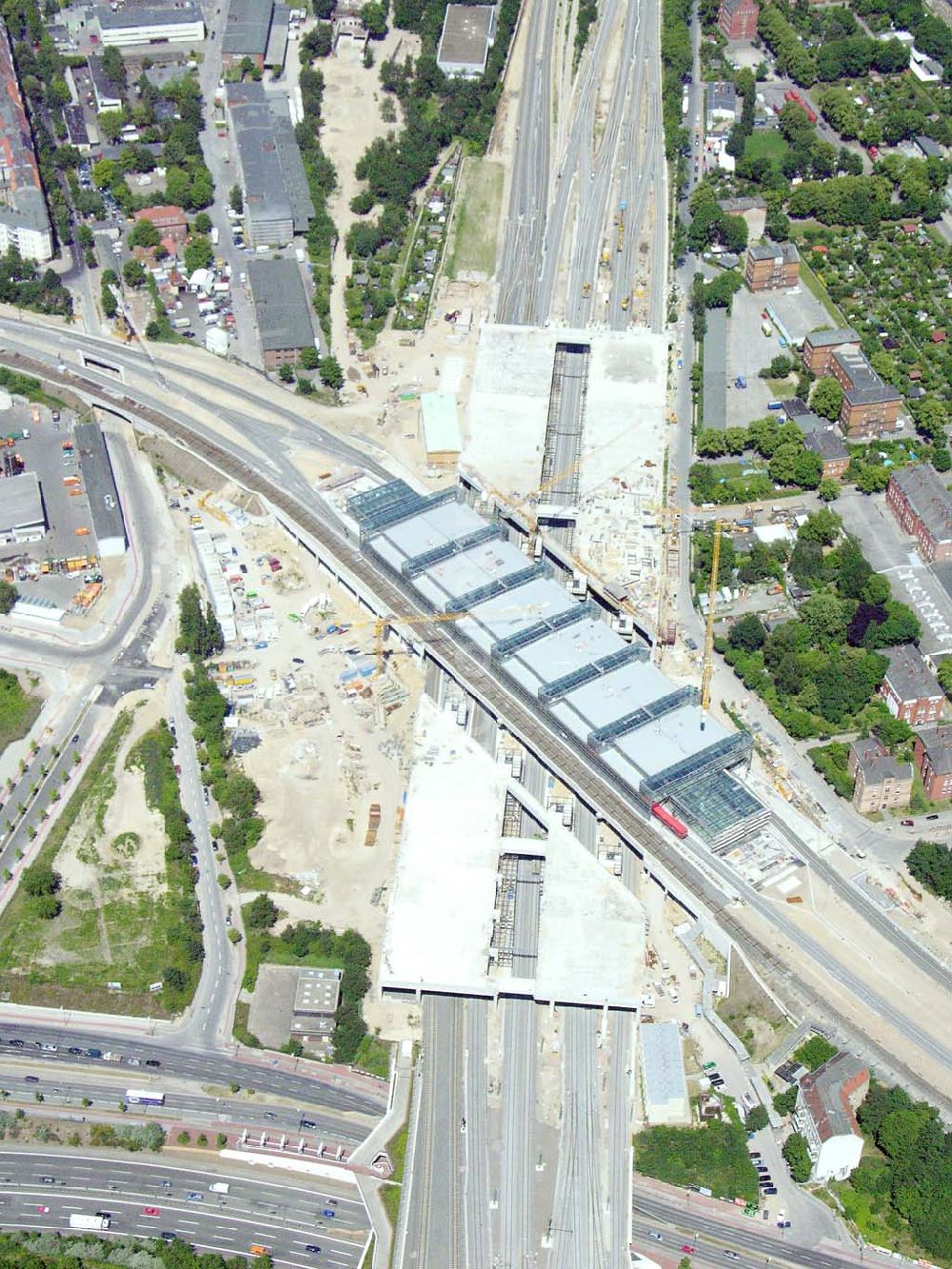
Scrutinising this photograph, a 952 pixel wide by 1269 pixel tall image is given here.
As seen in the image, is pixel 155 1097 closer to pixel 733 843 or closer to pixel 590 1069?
pixel 590 1069

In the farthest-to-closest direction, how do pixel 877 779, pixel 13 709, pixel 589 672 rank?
pixel 13 709 < pixel 589 672 < pixel 877 779

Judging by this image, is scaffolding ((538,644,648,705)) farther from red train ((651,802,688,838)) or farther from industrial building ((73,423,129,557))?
industrial building ((73,423,129,557))

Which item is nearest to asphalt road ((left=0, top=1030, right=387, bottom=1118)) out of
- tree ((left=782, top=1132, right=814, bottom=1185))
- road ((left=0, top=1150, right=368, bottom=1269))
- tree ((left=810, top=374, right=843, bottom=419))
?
road ((left=0, top=1150, right=368, bottom=1269))

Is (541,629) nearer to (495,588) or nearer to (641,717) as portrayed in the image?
(495,588)

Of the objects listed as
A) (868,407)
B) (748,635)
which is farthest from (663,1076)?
(868,407)

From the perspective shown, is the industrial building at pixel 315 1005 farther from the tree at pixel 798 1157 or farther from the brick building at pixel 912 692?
the brick building at pixel 912 692

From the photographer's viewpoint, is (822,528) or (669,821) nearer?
(669,821)

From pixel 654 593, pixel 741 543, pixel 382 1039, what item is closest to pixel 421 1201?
pixel 382 1039
